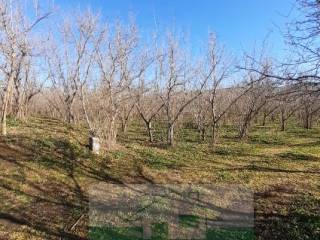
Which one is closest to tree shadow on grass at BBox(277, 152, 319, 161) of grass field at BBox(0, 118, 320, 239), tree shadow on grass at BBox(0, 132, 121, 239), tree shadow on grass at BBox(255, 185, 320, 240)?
grass field at BBox(0, 118, 320, 239)

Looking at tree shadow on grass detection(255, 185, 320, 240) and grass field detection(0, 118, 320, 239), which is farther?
grass field detection(0, 118, 320, 239)

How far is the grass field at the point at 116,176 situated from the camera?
314 inches

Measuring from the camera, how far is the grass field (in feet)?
26.2

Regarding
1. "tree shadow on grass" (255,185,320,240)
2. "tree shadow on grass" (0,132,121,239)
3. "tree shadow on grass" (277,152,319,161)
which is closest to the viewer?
"tree shadow on grass" (255,185,320,240)

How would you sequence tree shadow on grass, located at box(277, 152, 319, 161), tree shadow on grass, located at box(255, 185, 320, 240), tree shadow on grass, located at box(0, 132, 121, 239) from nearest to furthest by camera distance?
tree shadow on grass, located at box(255, 185, 320, 240), tree shadow on grass, located at box(0, 132, 121, 239), tree shadow on grass, located at box(277, 152, 319, 161)

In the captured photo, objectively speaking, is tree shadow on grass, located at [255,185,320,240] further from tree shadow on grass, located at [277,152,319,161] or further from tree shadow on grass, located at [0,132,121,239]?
tree shadow on grass, located at [277,152,319,161]

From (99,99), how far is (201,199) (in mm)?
8563

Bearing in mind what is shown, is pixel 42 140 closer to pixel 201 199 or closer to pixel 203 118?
pixel 201 199

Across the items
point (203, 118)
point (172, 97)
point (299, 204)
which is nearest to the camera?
point (299, 204)

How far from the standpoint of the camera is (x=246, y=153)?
19.0 m

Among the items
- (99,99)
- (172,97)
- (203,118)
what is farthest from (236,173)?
(203,118)

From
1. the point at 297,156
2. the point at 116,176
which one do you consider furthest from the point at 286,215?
the point at 297,156

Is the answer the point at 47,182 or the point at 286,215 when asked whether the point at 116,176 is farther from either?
the point at 286,215

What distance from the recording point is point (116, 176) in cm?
1215
